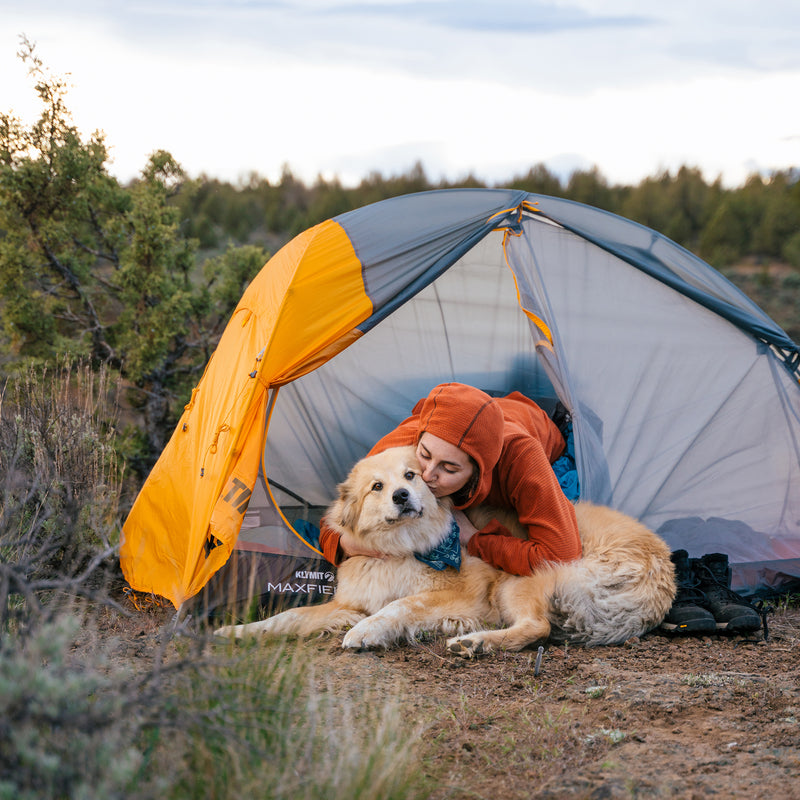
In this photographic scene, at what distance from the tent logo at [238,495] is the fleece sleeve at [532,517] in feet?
3.82

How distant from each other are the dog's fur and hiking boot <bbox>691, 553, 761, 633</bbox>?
11.6 inches

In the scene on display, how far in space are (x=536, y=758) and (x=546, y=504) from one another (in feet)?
4.49

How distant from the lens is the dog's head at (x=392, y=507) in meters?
3.36

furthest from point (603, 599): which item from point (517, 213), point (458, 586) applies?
point (517, 213)

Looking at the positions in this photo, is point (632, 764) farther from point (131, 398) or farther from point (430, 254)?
point (131, 398)

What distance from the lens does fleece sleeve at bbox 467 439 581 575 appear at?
11.1ft

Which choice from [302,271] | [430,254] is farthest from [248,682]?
[430,254]

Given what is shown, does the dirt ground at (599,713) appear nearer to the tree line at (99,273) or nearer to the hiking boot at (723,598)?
the hiking boot at (723,598)

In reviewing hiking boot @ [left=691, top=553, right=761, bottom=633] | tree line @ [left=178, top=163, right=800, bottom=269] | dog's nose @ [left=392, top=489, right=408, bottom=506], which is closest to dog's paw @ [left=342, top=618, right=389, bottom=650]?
dog's nose @ [left=392, top=489, right=408, bottom=506]

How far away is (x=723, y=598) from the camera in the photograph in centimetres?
372

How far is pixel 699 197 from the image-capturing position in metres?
21.7

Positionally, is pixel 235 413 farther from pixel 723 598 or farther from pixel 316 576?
pixel 723 598

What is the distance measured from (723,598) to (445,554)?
1440 millimetres

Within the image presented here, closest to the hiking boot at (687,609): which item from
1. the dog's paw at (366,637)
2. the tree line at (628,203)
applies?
the dog's paw at (366,637)
